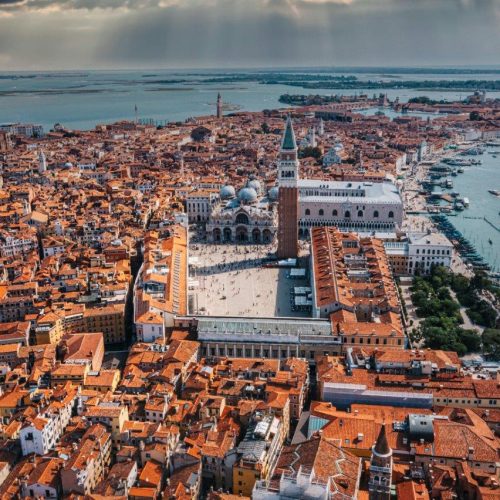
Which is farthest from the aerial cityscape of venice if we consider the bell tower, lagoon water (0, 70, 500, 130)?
lagoon water (0, 70, 500, 130)

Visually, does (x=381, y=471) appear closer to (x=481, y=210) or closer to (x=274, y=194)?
(x=274, y=194)

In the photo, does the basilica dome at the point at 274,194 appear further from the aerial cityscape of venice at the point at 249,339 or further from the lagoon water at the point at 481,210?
the lagoon water at the point at 481,210

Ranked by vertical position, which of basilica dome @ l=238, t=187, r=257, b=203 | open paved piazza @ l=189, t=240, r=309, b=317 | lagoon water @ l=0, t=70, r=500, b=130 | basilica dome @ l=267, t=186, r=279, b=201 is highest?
lagoon water @ l=0, t=70, r=500, b=130

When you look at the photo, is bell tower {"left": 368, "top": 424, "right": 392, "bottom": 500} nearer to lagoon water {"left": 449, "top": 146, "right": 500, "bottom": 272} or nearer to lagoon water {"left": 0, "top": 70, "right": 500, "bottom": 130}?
lagoon water {"left": 449, "top": 146, "right": 500, "bottom": 272}

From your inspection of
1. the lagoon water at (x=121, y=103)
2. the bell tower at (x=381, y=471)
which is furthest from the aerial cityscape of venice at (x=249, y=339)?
the lagoon water at (x=121, y=103)

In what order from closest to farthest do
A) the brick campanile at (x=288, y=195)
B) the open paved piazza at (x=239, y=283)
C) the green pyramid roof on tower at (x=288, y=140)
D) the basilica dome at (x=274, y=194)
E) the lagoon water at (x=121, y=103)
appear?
the open paved piazza at (x=239, y=283)
the green pyramid roof on tower at (x=288, y=140)
the brick campanile at (x=288, y=195)
the basilica dome at (x=274, y=194)
the lagoon water at (x=121, y=103)

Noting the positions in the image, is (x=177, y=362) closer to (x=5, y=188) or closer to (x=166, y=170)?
(x=5, y=188)
